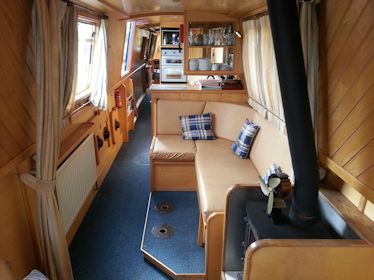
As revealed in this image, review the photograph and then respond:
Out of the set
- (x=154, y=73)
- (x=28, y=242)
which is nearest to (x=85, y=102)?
(x=28, y=242)

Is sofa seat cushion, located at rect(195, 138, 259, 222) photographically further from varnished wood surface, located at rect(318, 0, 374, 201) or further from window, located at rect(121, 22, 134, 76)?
window, located at rect(121, 22, 134, 76)

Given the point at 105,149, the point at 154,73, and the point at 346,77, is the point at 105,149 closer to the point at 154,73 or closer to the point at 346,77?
the point at 346,77

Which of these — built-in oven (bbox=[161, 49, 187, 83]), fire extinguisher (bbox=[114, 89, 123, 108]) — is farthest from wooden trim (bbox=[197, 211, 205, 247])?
built-in oven (bbox=[161, 49, 187, 83])

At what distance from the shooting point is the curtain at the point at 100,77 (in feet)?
9.84

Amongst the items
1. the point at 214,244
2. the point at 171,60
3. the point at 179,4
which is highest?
the point at 179,4

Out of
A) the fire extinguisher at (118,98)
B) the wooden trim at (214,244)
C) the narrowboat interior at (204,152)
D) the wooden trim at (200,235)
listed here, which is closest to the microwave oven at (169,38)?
the fire extinguisher at (118,98)

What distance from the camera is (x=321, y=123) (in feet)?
4.98

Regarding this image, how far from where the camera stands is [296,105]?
47.4 inches

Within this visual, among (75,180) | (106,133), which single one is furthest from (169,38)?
(75,180)

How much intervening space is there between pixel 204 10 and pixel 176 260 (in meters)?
2.62

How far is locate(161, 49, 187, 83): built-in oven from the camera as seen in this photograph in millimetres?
5793

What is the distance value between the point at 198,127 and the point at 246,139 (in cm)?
75

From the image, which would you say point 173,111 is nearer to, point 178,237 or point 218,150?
point 218,150

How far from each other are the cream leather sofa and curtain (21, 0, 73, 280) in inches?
38.3
